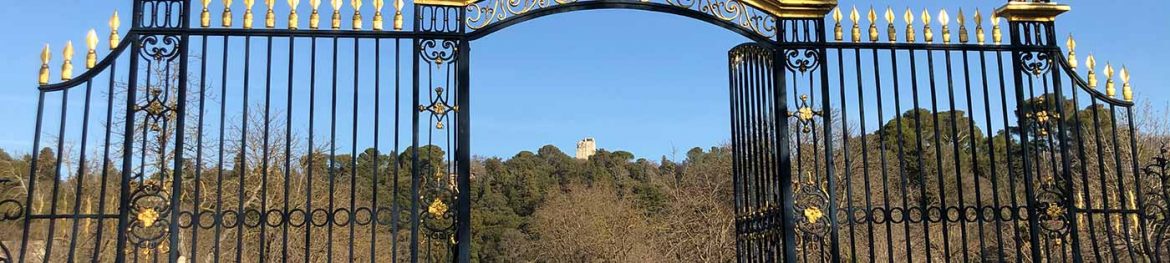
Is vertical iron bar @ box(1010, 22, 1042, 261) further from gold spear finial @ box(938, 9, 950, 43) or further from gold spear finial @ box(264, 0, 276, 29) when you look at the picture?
gold spear finial @ box(264, 0, 276, 29)

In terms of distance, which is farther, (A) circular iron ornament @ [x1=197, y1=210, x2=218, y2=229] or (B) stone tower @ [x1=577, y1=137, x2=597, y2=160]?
(B) stone tower @ [x1=577, y1=137, x2=597, y2=160]

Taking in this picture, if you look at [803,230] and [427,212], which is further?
[803,230]

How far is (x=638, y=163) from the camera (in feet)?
96.9

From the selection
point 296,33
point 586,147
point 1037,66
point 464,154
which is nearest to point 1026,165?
point 1037,66

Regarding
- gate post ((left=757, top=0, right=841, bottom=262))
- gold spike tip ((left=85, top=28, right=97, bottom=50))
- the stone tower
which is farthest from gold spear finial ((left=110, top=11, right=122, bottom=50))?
the stone tower

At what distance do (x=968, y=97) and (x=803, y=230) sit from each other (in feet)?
4.98

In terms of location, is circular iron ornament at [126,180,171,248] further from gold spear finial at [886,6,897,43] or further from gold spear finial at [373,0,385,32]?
gold spear finial at [886,6,897,43]

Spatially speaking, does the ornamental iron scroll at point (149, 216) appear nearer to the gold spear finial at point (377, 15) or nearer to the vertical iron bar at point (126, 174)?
the vertical iron bar at point (126, 174)

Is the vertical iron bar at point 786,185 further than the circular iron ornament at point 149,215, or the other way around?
the vertical iron bar at point 786,185

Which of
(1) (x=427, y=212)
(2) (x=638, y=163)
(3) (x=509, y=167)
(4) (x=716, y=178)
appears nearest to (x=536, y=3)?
(1) (x=427, y=212)

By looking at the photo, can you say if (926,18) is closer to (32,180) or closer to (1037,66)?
(1037,66)

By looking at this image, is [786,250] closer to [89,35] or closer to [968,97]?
[968,97]

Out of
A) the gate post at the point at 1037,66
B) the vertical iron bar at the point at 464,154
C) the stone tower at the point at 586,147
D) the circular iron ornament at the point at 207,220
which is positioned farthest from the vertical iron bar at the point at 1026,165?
the stone tower at the point at 586,147

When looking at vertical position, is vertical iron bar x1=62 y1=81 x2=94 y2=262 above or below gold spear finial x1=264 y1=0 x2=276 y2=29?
below
